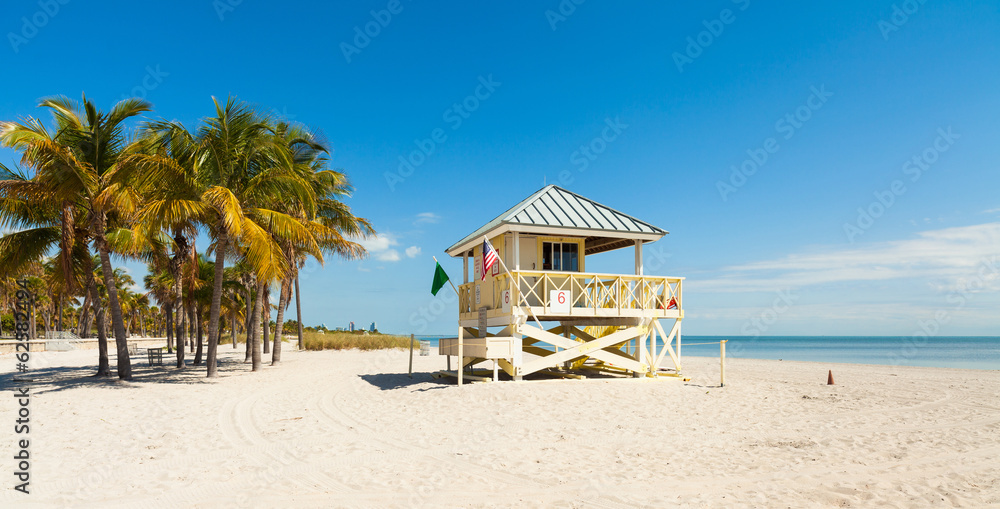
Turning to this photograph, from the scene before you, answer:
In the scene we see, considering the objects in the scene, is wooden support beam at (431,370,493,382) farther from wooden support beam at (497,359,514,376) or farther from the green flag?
the green flag

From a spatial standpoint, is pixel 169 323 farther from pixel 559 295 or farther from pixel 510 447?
pixel 510 447

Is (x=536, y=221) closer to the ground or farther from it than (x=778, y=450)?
farther from it

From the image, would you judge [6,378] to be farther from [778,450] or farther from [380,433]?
[778,450]

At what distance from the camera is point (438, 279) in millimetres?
17016

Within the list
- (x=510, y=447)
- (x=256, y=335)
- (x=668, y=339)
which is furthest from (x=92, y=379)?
(x=668, y=339)

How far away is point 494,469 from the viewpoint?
6.95 m

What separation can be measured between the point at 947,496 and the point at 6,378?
79.5 ft

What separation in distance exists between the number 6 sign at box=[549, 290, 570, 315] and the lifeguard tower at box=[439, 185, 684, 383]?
1.0 inches

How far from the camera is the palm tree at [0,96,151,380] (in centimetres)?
1412

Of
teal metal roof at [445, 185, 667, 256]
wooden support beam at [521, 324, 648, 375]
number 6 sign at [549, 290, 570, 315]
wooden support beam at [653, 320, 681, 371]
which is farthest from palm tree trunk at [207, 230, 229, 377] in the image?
wooden support beam at [653, 320, 681, 371]

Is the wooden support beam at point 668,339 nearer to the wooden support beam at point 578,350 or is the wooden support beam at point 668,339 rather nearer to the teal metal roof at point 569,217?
the wooden support beam at point 578,350

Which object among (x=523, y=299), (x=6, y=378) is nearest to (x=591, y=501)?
(x=523, y=299)

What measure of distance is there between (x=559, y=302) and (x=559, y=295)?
7.0 inches

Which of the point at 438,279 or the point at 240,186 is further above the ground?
the point at 240,186
